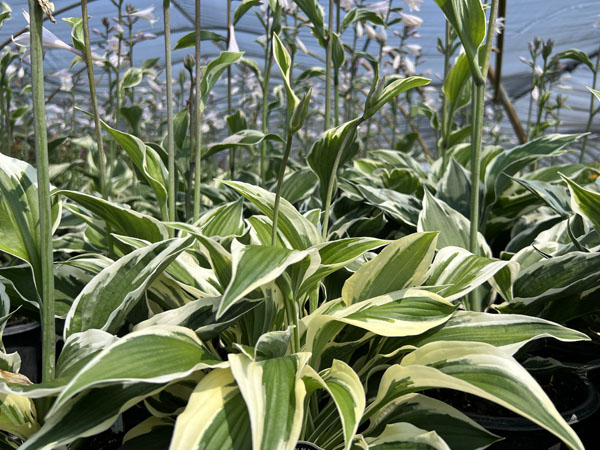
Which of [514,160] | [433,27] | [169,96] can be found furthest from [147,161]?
[433,27]

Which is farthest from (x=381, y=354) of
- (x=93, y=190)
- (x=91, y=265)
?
(x=93, y=190)

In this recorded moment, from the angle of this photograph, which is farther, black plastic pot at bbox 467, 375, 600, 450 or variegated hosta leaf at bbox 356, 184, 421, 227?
variegated hosta leaf at bbox 356, 184, 421, 227

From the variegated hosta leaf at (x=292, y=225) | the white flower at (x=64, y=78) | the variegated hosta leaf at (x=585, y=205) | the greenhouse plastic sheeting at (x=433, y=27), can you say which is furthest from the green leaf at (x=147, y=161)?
the greenhouse plastic sheeting at (x=433, y=27)

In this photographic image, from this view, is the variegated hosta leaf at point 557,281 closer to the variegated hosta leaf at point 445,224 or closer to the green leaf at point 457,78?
the variegated hosta leaf at point 445,224

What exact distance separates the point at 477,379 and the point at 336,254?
0.36 metres

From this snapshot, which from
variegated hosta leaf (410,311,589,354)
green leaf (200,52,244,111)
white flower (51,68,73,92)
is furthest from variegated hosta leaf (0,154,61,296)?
white flower (51,68,73,92)

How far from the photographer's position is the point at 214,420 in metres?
A: 0.77

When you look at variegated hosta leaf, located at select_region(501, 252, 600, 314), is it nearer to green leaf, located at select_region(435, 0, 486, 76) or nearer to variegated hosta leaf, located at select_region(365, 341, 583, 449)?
variegated hosta leaf, located at select_region(365, 341, 583, 449)

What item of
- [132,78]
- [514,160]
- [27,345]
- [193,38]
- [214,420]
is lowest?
[27,345]

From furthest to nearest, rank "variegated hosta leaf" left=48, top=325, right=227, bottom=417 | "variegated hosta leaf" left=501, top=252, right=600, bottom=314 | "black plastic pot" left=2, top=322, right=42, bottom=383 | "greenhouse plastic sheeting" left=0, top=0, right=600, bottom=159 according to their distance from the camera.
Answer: "greenhouse plastic sheeting" left=0, top=0, right=600, bottom=159
"black plastic pot" left=2, top=322, right=42, bottom=383
"variegated hosta leaf" left=501, top=252, right=600, bottom=314
"variegated hosta leaf" left=48, top=325, right=227, bottom=417

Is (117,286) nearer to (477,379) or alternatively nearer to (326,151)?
(326,151)

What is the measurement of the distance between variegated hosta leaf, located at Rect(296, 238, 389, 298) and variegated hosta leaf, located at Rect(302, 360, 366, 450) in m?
0.16

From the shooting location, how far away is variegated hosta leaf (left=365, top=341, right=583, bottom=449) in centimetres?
72

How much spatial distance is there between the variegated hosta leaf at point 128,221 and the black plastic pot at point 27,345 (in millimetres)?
560
